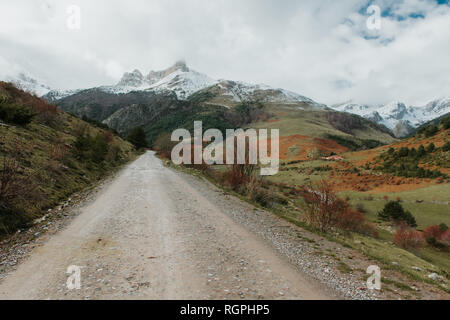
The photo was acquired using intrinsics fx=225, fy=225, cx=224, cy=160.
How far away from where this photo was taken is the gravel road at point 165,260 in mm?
4395

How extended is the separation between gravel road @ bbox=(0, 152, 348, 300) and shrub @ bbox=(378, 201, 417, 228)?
17.6m

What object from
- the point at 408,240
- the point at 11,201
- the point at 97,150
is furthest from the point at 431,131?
the point at 11,201

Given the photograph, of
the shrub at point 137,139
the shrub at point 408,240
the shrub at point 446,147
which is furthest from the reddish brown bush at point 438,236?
the shrub at point 137,139

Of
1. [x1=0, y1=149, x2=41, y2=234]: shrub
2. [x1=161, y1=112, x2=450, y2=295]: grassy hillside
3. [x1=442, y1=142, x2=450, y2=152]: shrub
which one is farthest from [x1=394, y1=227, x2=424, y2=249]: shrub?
[x1=442, y1=142, x2=450, y2=152]: shrub

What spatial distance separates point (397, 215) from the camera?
20.9 meters

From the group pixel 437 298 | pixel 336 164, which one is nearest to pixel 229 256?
pixel 437 298

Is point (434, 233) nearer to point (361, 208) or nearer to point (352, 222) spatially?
point (352, 222)

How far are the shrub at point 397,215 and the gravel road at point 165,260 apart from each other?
1756cm

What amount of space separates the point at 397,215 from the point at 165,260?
23336mm

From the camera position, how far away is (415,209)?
23.1 metres

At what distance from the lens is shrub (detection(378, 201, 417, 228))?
2025 cm

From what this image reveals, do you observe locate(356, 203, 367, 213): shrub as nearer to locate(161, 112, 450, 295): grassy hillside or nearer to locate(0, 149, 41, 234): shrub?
locate(161, 112, 450, 295): grassy hillside
